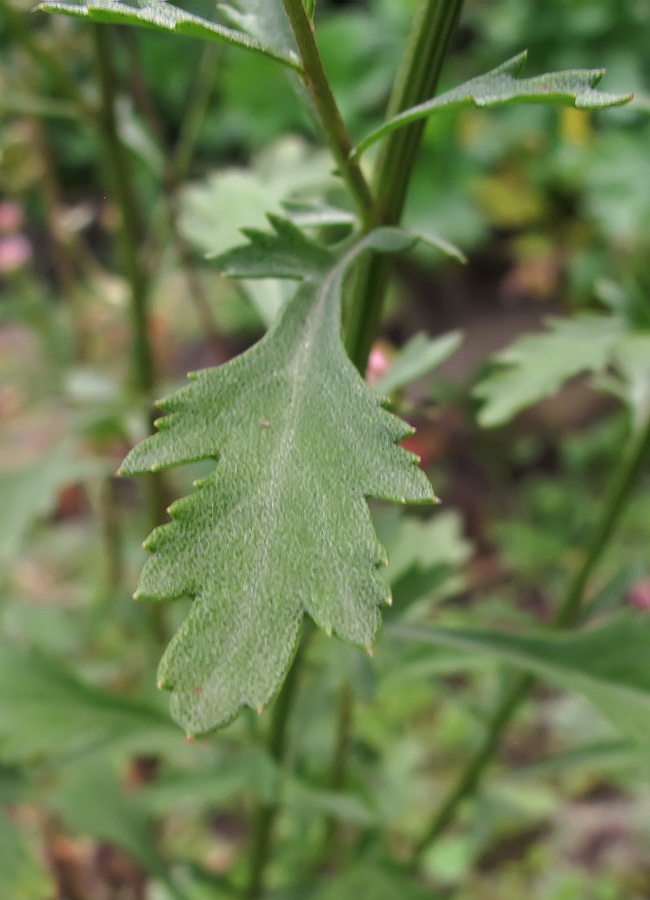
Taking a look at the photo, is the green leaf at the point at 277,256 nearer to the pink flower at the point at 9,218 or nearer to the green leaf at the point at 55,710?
the green leaf at the point at 55,710

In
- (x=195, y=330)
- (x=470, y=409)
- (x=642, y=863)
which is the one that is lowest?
(x=642, y=863)

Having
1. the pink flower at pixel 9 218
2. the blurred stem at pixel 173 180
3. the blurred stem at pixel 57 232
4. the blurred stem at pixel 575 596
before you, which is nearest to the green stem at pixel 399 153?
the blurred stem at pixel 575 596

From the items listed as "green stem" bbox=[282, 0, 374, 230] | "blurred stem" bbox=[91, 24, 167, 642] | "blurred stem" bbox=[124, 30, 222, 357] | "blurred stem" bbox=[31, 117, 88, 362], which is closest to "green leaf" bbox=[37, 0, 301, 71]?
"green stem" bbox=[282, 0, 374, 230]

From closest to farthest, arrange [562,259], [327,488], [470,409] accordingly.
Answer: [327,488] → [470,409] → [562,259]

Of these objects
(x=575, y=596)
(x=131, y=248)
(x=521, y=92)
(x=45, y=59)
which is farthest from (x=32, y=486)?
(x=521, y=92)

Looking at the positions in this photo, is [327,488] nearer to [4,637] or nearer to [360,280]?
[360,280]

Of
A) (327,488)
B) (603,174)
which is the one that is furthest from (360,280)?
(603,174)
